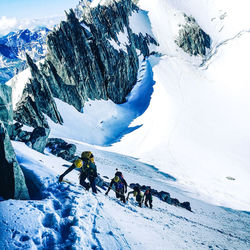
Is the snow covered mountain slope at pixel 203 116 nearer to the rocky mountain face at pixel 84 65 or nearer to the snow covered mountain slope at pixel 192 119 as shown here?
the snow covered mountain slope at pixel 192 119

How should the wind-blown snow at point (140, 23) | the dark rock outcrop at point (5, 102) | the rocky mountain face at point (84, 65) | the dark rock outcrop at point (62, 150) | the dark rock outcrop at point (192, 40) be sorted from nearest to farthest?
1. the dark rock outcrop at point (5, 102)
2. the dark rock outcrop at point (62, 150)
3. the rocky mountain face at point (84, 65)
4. the wind-blown snow at point (140, 23)
5. the dark rock outcrop at point (192, 40)

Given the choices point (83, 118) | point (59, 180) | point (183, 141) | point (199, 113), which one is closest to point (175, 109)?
point (199, 113)

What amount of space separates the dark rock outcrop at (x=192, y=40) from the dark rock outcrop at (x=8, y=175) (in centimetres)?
9464

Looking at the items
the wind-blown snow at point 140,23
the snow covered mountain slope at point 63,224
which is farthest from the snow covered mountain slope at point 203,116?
the snow covered mountain slope at point 63,224

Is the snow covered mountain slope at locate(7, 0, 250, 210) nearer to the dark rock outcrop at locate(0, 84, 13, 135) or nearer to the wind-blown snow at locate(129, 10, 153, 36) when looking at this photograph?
the wind-blown snow at locate(129, 10, 153, 36)

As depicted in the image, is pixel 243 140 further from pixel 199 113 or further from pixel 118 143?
pixel 118 143


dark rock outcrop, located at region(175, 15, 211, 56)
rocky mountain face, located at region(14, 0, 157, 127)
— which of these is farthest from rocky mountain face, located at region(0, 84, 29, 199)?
dark rock outcrop, located at region(175, 15, 211, 56)

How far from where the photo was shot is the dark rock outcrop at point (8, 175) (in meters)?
5.94

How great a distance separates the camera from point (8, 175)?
6.02m

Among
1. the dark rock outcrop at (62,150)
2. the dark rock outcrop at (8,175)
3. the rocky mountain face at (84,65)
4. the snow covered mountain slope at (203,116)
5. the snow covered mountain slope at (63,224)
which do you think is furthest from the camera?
the rocky mountain face at (84,65)

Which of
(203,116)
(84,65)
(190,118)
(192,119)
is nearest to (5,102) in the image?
(192,119)

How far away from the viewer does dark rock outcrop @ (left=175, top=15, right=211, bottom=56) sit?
90.9 meters

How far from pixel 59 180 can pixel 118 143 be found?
110 feet

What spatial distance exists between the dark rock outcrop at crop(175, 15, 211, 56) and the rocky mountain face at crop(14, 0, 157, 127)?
83.1ft
